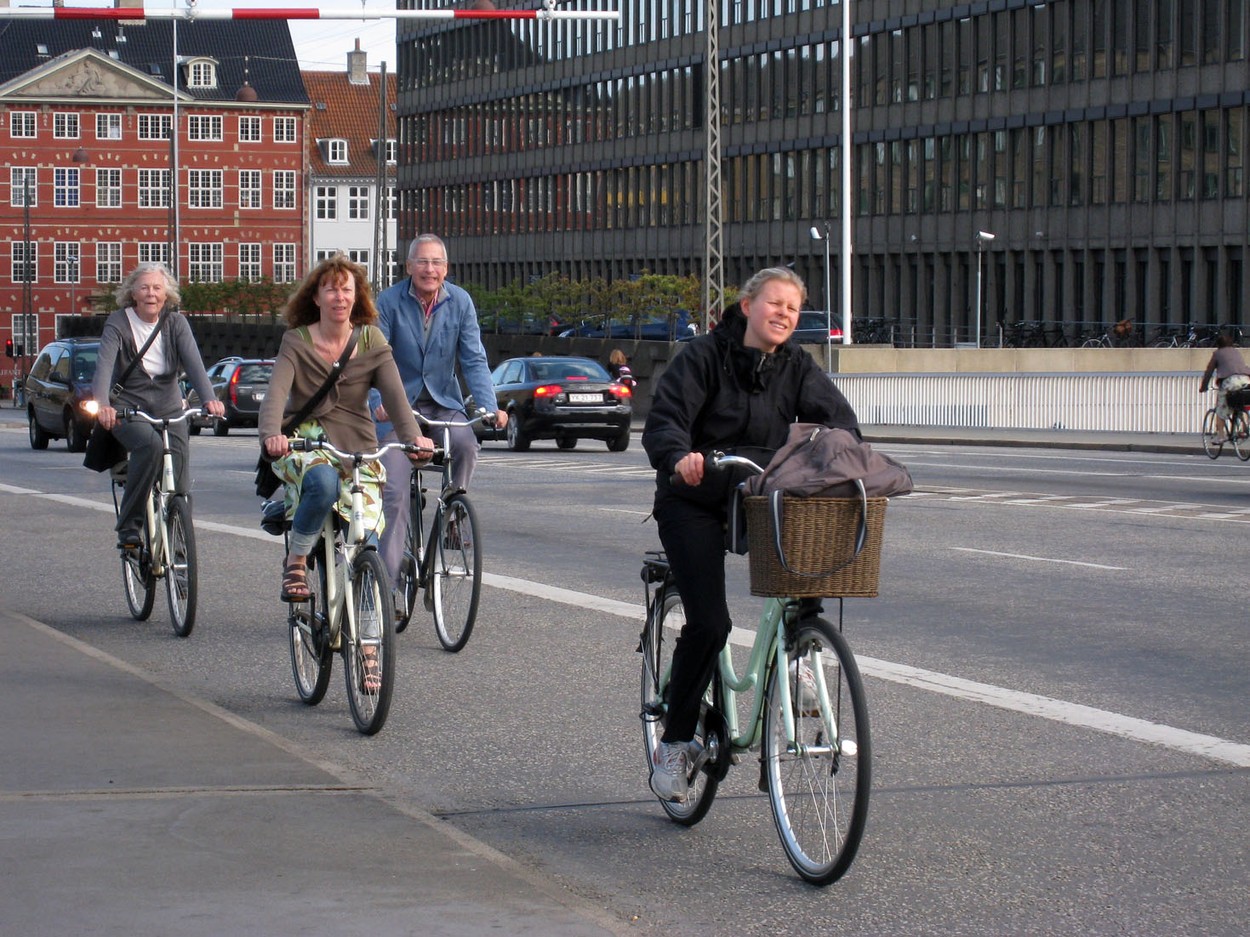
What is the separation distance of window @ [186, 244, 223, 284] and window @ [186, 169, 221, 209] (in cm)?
222

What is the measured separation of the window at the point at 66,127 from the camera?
121 meters

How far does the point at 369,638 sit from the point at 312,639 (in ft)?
2.32

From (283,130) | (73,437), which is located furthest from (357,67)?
(73,437)

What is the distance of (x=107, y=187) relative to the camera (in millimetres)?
122625

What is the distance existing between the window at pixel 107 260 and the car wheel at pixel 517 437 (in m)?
92.2

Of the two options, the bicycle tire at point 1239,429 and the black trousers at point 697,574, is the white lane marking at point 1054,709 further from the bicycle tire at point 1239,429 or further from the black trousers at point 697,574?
the bicycle tire at point 1239,429

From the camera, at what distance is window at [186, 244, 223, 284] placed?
122 meters

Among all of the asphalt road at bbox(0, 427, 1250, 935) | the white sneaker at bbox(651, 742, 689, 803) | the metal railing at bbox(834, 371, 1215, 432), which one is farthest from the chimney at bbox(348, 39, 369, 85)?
the white sneaker at bbox(651, 742, 689, 803)

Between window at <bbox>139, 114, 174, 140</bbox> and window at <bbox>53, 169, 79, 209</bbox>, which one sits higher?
window at <bbox>139, 114, 174, 140</bbox>

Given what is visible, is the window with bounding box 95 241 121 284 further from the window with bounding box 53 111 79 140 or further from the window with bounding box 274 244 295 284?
the window with bounding box 274 244 295 284

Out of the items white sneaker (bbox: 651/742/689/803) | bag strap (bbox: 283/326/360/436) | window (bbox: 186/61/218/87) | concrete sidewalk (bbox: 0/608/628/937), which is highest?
window (bbox: 186/61/218/87)

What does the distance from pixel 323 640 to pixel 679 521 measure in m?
2.63

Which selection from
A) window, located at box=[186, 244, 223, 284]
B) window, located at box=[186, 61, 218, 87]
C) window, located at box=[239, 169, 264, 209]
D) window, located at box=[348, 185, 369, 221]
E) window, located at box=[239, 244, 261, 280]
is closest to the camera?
window, located at box=[186, 61, 218, 87]

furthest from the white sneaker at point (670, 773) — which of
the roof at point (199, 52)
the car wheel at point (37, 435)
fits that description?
the roof at point (199, 52)
